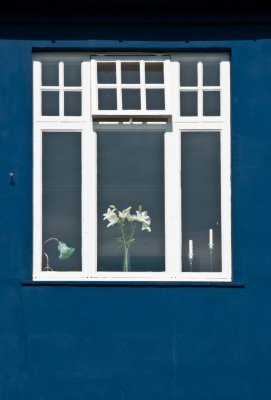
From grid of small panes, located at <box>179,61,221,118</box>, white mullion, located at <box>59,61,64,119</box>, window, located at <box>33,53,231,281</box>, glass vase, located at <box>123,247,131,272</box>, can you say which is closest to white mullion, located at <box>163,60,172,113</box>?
window, located at <box>33,53,231,281</box>

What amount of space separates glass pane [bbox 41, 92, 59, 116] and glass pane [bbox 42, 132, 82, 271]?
0.68 feet

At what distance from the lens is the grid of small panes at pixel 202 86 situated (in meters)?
11.1

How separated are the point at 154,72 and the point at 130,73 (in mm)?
239

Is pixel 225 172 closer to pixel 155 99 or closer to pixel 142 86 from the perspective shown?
pixel 155 99

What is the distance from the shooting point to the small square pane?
11141 mm

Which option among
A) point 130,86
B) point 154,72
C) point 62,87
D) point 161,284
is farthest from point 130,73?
point 161,284

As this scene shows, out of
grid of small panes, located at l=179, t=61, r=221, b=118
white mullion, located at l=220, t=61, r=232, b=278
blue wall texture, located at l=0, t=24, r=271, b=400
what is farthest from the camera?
grid of small panes, located at l=179, t=61, r=221, b=118

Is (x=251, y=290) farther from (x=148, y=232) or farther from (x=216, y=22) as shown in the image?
(x=216, y=22)

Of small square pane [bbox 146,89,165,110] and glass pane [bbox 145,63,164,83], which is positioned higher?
glass pane [bbox 145,63,164,83]

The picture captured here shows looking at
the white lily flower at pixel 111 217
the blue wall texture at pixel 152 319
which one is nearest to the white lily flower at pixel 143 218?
the white lily flower at pixel 111 217

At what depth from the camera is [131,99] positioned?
36.6 ft

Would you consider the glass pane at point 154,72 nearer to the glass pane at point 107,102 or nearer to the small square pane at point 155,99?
the small square pane at point 155,99

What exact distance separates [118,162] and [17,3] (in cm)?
184

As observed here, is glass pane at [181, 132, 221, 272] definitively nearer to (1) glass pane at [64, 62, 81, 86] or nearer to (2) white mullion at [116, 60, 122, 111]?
(2) white mullion at [116, 60, 122, 111]
